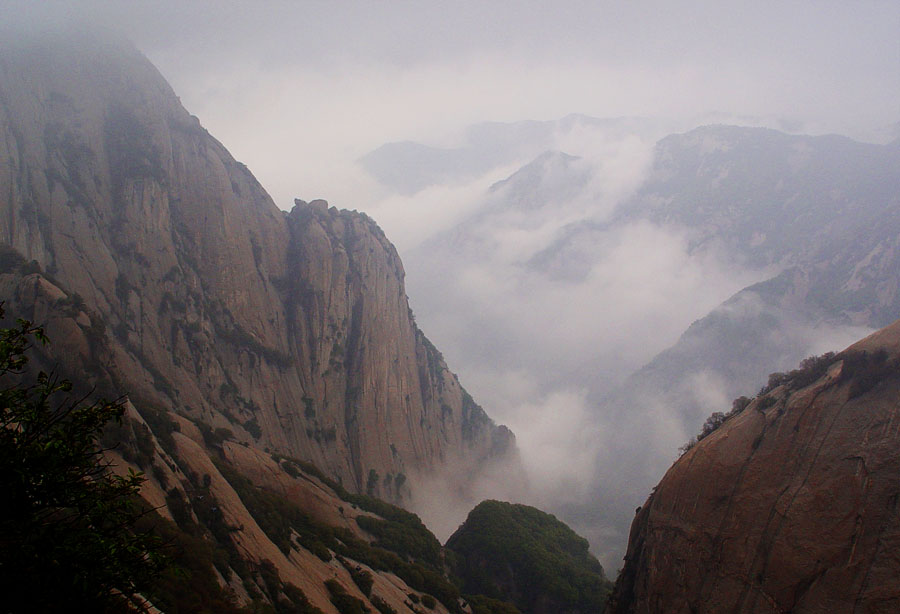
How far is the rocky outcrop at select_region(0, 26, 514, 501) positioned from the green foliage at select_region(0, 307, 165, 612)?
57790 millimetres

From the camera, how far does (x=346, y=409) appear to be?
107188mm

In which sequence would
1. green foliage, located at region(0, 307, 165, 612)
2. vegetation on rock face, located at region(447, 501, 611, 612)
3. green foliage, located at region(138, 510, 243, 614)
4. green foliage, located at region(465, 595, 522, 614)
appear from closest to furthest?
green foliage, located at region(0, 307, 165, 612) → green foliage, located at region(138, 510, 243, 614) → green foliage, located at region(465, 595, 522, 614) → vegetation on rock face, located at region(447, 501, 611, 612)

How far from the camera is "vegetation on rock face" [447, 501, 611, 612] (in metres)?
77.7

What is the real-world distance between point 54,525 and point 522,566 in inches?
3173

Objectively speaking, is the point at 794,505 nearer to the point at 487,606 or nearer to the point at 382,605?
the point at 382,605

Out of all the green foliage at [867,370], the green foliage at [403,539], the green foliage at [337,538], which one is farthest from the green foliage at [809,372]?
the green foliage at [403,539]

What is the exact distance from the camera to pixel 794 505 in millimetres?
26562

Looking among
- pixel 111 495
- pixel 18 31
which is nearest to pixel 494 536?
pixel 111 495

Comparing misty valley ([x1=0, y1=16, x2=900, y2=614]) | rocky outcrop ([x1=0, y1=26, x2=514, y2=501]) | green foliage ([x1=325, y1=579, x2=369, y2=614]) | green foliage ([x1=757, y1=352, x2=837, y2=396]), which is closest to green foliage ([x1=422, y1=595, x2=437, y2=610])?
misty valley ([x1=0, y1=16, x2=900, y2=614])

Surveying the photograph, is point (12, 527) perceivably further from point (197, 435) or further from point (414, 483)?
point (414, 483)

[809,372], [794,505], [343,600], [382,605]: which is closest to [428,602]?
[382,605]

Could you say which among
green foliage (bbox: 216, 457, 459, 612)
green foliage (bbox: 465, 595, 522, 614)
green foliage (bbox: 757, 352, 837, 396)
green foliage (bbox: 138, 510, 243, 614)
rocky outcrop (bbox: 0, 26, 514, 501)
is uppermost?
rocky outcrop (bbox: 0, 26, 514, 501)

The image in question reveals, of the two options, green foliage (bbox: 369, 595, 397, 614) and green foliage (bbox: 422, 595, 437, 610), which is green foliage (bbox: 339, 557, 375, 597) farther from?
green foliage (bbox: 422, 595, 437, 610)

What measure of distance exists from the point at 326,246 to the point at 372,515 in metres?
57.1
